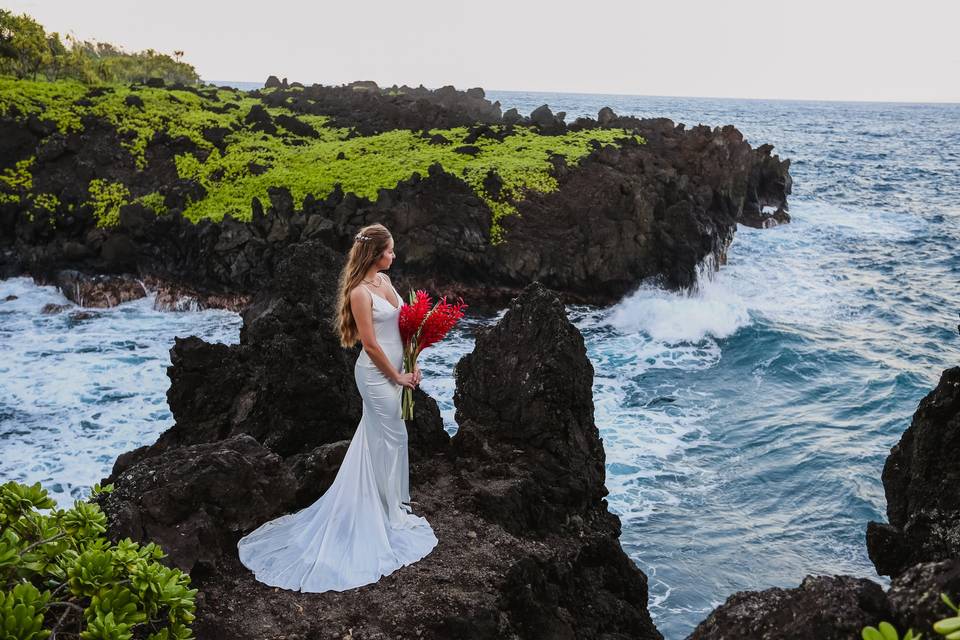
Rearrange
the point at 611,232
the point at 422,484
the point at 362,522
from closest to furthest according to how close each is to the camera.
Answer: the point at 362,522, the point at 422,484, the point at 611,232

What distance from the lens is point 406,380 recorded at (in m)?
7.67

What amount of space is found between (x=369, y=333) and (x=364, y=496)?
5.52 feet

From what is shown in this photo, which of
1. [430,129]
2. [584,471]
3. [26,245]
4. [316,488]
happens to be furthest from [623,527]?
[430,129]

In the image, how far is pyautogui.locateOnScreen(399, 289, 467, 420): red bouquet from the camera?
7.61 m

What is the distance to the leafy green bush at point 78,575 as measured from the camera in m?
4.37

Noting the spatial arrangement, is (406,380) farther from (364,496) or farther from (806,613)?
(806,613)

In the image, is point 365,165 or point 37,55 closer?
point 365,165

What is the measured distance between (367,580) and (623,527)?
7655 millimetres

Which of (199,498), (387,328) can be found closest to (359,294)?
(387,328)

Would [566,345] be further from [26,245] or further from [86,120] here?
[86,120]

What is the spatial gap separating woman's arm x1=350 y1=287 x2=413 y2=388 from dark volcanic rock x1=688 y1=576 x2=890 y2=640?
3721mm

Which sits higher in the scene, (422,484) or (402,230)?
(402,230)

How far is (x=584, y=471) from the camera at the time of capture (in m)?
9.97

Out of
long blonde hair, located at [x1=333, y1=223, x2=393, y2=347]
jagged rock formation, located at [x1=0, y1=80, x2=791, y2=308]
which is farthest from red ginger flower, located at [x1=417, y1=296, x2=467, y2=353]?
jagged rock formation, located at [x1=0, y1=80, x2=791, y2=308]
